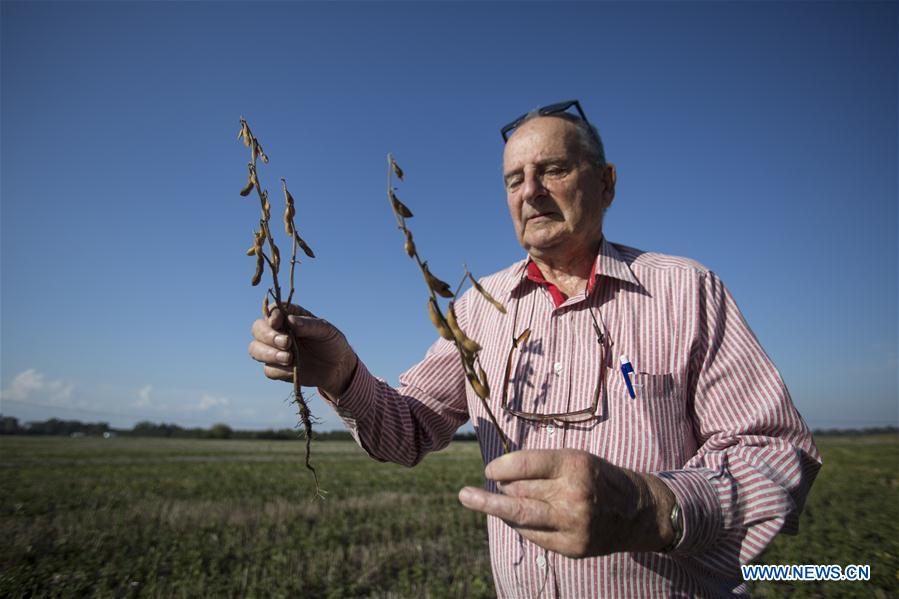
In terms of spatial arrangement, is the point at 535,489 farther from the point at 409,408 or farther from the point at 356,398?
the point at 409,408

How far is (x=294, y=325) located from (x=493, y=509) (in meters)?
0.86

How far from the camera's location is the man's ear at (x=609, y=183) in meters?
2.38

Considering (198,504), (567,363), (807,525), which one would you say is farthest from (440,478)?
(567,363)

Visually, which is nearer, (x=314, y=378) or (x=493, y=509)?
(x=493, y=509)

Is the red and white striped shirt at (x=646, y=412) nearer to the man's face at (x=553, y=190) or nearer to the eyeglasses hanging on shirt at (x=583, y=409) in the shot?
the eyeglasses hanging on shirt at (x=583, y=409)

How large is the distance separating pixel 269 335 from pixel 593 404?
48.1 inches

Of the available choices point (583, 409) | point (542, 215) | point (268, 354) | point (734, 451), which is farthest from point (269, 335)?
point (734, 451)

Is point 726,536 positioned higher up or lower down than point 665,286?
lower down

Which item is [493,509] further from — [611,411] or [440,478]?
[440,478]

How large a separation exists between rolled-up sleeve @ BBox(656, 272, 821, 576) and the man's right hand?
1.14 m

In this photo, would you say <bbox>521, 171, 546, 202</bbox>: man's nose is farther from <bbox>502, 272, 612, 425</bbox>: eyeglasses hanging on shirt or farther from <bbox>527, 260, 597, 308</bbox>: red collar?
<bbox>502, 272, 612, 425</bbox>: eyeglasses hanging on shirt

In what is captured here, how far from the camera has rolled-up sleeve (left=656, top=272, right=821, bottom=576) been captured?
1370 mm

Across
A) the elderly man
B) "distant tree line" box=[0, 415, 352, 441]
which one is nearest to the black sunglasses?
the elderly man

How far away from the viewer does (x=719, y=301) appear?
1921 millimetres
